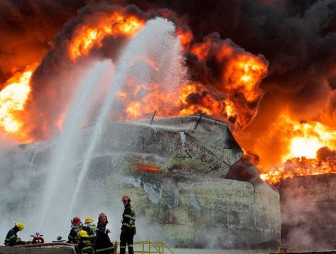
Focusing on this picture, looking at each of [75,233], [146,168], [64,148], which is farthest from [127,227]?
[64,148]

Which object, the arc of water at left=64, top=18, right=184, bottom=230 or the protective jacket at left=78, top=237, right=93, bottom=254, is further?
the arc of water at left=64, top=18, right=184, bottom=230

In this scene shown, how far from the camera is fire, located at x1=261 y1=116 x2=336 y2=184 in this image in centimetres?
3203

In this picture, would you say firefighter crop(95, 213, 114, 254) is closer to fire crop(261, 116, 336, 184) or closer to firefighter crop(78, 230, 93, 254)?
firefighter crop(78, 230, 93, 254)

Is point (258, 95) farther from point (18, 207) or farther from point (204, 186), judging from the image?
point (18, 207)

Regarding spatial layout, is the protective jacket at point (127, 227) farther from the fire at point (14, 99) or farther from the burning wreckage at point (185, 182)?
the fire at point (14, 99)

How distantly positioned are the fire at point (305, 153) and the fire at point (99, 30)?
13519 mm

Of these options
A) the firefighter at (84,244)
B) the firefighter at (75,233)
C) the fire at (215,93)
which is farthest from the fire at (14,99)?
the firefighter at (84,244)

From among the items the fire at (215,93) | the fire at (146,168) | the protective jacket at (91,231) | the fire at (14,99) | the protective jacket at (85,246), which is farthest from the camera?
the fire at (14,99)

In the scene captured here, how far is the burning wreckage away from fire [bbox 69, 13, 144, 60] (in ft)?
33.0

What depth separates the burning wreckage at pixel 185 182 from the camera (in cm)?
2081

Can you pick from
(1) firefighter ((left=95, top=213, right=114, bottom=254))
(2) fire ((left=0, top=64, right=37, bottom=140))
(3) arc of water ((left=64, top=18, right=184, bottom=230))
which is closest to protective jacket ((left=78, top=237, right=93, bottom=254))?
(1) firefighter ((left=95, top=213, right=114, bottom=254))

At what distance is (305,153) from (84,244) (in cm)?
2994

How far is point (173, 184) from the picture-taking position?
21578 millimetres

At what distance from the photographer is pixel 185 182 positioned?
71.7 ft
